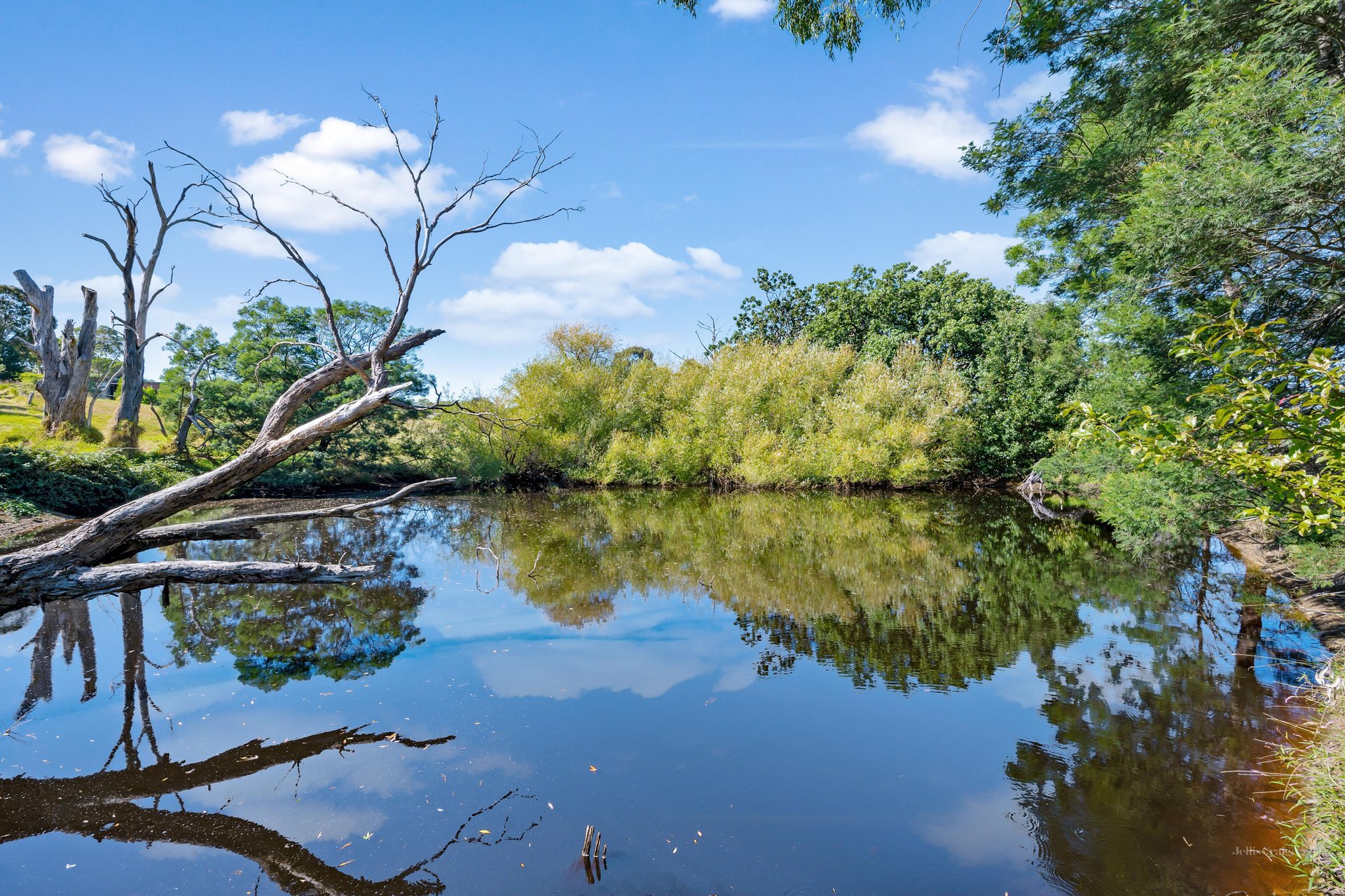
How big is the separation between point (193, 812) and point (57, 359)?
21.0 m

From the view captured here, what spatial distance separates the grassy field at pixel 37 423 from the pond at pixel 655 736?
11888mm

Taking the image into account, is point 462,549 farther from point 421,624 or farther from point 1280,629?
point 1280,629

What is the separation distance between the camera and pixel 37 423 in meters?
21.3

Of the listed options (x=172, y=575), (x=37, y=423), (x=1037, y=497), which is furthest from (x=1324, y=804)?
(x=37, y=423)

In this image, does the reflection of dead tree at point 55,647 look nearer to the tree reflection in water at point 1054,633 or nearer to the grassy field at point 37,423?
the tree reflection in water at point 1054,633

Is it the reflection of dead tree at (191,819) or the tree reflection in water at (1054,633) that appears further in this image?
the tree reflection in water at (1054,633)

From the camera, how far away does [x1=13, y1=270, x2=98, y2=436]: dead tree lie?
18984 millimetres

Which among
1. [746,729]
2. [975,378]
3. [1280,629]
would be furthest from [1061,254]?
[746,729]

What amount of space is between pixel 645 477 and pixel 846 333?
39.4 feet

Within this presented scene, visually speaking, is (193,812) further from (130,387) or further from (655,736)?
(130,387)

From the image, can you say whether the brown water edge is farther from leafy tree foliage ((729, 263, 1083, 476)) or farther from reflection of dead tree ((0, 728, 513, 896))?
leafy tree foliage ((729, 263, 1083, 476))

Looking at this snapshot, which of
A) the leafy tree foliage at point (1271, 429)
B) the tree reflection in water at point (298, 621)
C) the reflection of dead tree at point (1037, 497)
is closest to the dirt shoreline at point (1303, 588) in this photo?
the leafy tree foliage at point (1271, 429)

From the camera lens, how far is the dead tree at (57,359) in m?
19.0

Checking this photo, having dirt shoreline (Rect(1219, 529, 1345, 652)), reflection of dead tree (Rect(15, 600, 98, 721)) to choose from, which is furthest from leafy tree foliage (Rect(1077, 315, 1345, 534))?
reflection of dead tree (Rect(15, 600, 98, 721))
